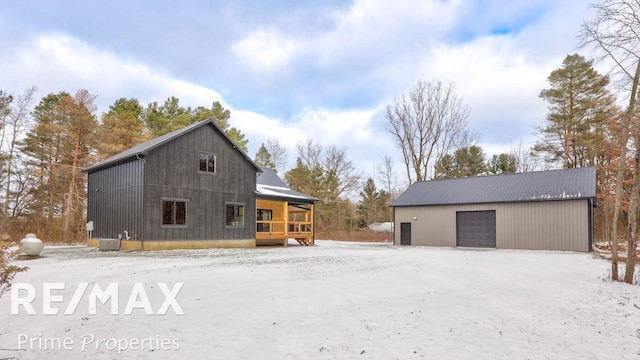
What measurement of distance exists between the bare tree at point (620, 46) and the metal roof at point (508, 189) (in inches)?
405

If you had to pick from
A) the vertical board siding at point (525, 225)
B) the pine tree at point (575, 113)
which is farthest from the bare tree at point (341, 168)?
the pine tree at point (575, 113)

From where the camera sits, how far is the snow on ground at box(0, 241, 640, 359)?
4320 millimetres

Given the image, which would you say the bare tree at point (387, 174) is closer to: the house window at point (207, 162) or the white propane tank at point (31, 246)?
the house window at point (207, 162)

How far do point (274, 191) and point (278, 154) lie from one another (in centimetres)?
2244

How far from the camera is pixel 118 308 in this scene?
570cm

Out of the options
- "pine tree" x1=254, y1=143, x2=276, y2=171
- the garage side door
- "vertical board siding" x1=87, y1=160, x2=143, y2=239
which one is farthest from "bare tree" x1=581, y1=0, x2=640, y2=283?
"pine tree" x1=254, y1=143, x2=276, y2=171

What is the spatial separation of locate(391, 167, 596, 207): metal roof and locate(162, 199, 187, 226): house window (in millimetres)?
13917

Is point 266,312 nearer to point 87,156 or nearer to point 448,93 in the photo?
point 87,156

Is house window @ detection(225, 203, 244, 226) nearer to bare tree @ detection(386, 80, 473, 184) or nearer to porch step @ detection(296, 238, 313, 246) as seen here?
porch step @ detection(296, 238, 313, 246)

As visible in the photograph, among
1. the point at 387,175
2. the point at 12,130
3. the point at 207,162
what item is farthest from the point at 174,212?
the point at 387,175

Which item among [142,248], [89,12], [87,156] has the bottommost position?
[142,248]

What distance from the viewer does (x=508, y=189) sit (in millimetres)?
22188

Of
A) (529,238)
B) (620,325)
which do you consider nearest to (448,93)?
(529,238)

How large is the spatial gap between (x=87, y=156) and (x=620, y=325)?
98.5 feet
